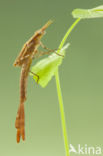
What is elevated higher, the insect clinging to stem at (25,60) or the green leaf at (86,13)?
the green leaf at (86,13)

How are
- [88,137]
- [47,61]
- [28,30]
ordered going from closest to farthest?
1. [47,61]
2. [88,137]
3. [28,30]

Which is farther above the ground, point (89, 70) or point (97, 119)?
point (89, 70)

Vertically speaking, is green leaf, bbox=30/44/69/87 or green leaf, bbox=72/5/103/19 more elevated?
green leaf, bbox=72/5/103/19

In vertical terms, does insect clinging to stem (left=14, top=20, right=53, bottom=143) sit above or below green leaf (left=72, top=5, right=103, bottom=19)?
below

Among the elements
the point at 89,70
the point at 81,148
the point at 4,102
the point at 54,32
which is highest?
the point at 54,32

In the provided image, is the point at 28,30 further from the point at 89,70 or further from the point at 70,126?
the point at 70,126

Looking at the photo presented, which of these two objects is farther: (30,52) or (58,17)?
(58,17)

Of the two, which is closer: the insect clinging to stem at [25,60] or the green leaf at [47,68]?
the green leaf at [47,68]

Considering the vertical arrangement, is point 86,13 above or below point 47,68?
above

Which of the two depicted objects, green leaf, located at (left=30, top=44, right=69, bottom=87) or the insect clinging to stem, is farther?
the insect clinging to stem

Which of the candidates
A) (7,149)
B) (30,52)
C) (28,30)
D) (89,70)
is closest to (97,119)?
(89,70)

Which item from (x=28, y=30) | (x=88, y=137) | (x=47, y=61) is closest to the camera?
(x=47, y=61)
